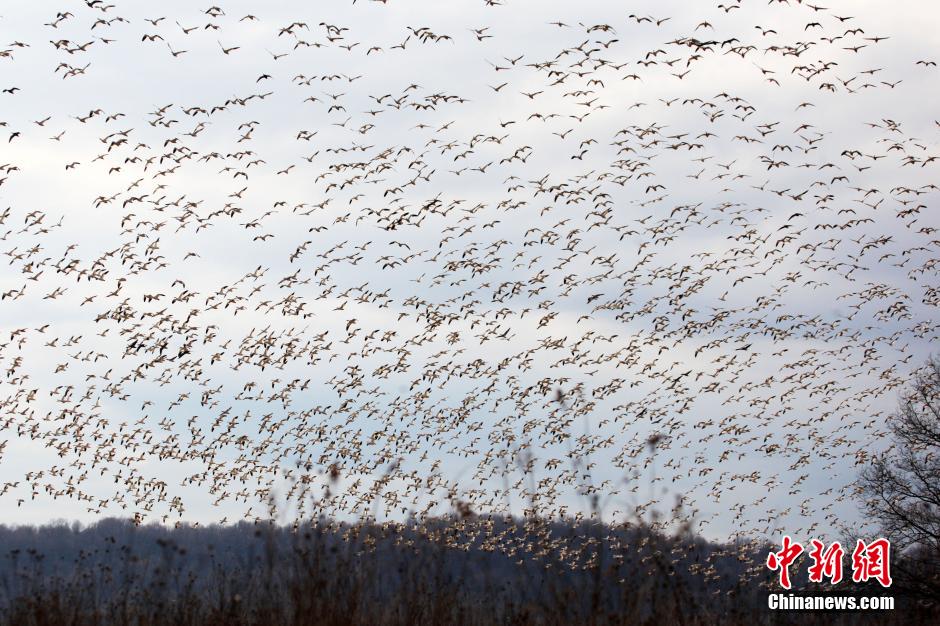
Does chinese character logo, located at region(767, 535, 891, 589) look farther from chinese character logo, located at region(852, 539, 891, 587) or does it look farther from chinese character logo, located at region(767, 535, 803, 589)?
chinese character logo, located at region(767, 535, 803, 589)

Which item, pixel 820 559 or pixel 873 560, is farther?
pixel 873 560

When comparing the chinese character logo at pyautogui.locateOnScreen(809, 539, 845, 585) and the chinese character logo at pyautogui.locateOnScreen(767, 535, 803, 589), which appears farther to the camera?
the chinese character logo at pyautogui.locateOnScreen(809, 539, 845, 585)

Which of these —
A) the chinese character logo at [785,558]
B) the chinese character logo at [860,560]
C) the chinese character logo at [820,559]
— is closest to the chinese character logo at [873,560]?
the chinese character logo at [860,560]

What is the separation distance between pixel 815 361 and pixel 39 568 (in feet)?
89.2

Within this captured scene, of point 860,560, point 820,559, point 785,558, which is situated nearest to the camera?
point 785,558

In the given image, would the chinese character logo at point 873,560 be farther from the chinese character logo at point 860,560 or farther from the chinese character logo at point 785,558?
the chinese character logo at point 785,558

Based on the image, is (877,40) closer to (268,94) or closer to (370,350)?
(268,94)

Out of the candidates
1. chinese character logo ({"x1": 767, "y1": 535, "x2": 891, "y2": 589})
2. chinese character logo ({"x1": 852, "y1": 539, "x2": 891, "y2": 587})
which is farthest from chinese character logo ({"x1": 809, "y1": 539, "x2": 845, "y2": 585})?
chinese character logo ({"x1": 852, "y1": 539, "x2": 891, "y2": 587})

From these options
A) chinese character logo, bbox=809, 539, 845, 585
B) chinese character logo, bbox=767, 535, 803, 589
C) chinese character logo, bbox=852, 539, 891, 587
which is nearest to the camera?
chinese character logo, bbox=767, 535, 803, 589

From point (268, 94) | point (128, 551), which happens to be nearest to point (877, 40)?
point (268, 94)

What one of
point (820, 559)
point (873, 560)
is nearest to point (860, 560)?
point (873, 560)

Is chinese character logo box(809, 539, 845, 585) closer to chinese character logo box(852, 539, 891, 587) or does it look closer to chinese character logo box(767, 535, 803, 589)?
chinese character logo box(767, 535, 803, 589)

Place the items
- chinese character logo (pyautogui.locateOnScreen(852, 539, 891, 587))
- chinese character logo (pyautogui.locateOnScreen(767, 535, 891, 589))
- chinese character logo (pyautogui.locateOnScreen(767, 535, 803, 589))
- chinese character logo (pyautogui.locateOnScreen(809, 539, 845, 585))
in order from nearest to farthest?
chinese character logo (pyautogui.locateOnScreen(767, 535, 803, 589))
chinese character logo (pyautogui.locateOnScreen(809, 539, 845, 585))
chinese character logo (pyautogui.locateOnScreen(767, 535, 891, 589))
chinese character logo (pyautogui.locateOnScreen(852, 539, 891, 587))

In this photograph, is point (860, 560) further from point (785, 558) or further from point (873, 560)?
point (785, 558)
